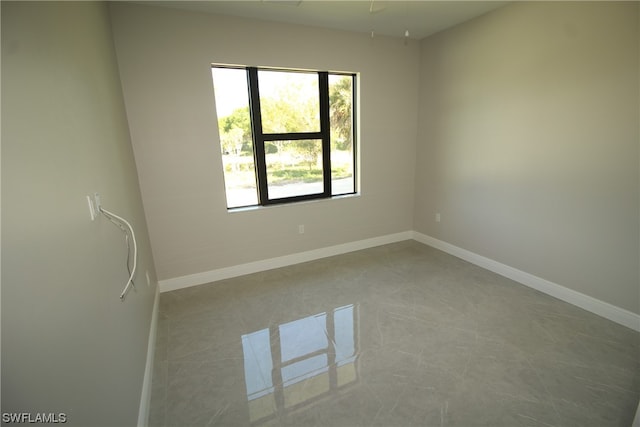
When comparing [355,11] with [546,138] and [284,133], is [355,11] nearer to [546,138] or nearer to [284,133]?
[284,133]

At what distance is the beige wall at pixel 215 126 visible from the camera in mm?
2643

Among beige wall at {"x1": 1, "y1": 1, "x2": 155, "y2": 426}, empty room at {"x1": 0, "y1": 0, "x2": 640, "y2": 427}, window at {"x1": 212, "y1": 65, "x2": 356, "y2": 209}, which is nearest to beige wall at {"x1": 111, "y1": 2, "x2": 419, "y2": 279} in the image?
empty room at {"x1": 0, "y1": 0, "x2": 640, "y2": 427}

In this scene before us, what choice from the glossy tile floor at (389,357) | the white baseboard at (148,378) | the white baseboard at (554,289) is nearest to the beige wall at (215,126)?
the glossy tile floor at (389,357)

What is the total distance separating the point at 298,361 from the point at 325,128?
2.48m

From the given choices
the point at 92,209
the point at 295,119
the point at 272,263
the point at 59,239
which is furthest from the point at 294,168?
the point at 59,239

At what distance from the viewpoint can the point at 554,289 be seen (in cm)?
273

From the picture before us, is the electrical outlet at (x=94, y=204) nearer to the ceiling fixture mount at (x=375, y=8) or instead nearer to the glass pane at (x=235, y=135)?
the glass pane at (x=235, y=135)

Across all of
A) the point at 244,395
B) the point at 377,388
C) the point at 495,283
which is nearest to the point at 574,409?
the point at 377,388

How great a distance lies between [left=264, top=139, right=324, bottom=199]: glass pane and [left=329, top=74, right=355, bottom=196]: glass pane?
205 mm

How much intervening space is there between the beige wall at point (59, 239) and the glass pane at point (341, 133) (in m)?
2.34

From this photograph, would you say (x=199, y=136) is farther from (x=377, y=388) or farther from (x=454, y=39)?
(x=454, y=39)

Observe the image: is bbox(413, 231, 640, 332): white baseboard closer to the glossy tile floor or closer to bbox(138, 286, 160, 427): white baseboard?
the glossy tile floor

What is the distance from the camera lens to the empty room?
3.36 ft

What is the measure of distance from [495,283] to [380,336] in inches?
58.8
